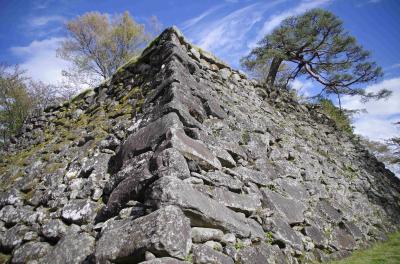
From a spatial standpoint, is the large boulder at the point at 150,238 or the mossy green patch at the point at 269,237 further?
the mossy green patch at the point at 269,237

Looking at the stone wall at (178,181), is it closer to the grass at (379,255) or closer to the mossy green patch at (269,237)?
the mossy green patch at (269,237)

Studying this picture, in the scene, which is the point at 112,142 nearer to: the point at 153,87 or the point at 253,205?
the point at 153,87

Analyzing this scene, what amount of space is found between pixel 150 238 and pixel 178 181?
2.52ft

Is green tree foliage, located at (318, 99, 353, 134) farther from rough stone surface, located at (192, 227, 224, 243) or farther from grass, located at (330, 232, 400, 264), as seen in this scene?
rough stone surface, located at (192, 227, 224, 243)

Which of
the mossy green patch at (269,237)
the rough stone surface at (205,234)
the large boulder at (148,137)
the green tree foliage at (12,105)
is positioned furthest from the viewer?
the green tree foliage at (12,105)

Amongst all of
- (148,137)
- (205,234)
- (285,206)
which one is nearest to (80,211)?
(148,137)

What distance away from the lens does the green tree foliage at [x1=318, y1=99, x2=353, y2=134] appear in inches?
476

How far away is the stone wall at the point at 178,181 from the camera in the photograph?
3158mm

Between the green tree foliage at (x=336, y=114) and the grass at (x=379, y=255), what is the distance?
6.86 metres

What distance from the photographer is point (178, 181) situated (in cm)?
326

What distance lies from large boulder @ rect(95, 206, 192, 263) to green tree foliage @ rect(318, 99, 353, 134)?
35.4 ft

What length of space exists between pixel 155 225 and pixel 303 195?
12.8 feet

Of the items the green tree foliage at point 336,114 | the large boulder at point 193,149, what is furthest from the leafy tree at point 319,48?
the large boulder at point 193,149

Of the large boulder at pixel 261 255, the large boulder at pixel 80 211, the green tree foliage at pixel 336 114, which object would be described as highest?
the green tree foliage at pixel 336 114
